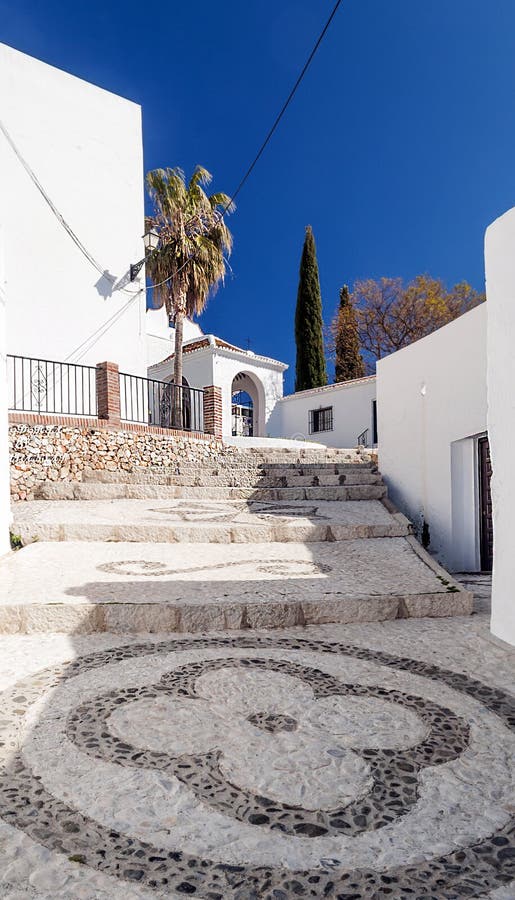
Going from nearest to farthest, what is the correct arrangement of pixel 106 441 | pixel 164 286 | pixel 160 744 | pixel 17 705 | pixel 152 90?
1. pixel 160 744
2. pixel 17 705
3. pixel 106 441
4. pixel 152 90
5. pixel 164 286

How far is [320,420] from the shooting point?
19.1 metres

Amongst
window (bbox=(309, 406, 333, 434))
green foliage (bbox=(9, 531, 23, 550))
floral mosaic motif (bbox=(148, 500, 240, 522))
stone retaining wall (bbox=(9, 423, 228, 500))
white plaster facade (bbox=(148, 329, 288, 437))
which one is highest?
white plaster facade (bbox=(148, 329, 288, 437))

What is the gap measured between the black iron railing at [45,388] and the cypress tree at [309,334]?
11896 millimetres

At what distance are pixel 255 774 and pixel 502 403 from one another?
5.80ft

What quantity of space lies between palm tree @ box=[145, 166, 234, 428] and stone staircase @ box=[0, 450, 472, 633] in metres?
6.45

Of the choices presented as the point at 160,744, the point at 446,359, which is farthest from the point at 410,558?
the point at 160,744

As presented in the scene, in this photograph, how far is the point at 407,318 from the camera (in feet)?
66.6

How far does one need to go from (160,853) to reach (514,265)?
7.66ft

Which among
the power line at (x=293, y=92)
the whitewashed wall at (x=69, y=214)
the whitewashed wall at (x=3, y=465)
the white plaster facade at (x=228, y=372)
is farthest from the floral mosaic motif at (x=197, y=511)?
the white plaster facade at (x=228, y=372)

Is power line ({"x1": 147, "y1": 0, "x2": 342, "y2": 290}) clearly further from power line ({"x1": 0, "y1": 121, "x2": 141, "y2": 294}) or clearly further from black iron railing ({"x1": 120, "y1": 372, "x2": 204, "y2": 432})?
black iron railing ({"x1": 120, "y1": 372, "x2": 204, "y2": 432})

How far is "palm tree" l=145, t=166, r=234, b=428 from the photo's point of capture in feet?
41.3

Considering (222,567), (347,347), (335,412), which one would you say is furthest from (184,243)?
(222,567)

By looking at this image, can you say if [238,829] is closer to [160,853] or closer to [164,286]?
[160,853]

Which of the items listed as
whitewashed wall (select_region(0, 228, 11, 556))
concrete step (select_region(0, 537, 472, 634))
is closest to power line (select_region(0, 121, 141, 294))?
whitewashed wall (select_region(0, 228, 11, 556))
